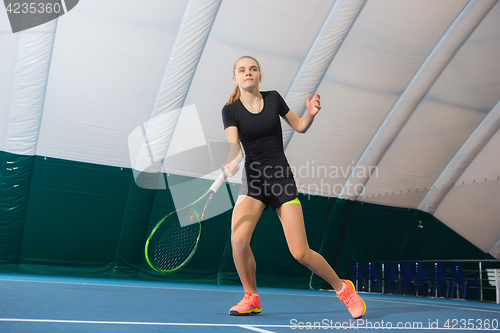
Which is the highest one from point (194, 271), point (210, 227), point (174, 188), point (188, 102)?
point (188, 102)

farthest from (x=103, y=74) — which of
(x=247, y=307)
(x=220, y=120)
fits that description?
(x=247, y=307)

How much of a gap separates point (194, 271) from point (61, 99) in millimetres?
4184

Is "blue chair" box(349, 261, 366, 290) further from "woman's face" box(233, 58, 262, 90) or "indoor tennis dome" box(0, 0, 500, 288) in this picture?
"woman's face" box(233, 58, 262, 90)

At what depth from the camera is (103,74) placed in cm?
694

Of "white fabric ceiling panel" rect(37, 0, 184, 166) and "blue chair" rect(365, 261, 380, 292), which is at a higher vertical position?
"white fabric ceiling panel" rect(37, 0, 184, 166)

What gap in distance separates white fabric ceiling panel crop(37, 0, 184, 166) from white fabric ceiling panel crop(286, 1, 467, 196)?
305 centimetres

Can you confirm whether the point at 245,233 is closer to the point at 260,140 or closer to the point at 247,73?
the point at 260,140

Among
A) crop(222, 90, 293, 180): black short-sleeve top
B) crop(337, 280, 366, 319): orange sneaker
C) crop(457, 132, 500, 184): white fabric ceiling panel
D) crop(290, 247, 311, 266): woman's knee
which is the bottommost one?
crop(337, 280, 366, 319): orange sneaker

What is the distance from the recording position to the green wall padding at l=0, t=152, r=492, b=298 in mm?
7547

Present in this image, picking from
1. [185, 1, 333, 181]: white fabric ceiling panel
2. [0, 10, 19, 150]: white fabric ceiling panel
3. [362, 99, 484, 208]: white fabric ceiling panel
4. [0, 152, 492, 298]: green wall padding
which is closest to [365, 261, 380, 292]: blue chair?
[0, 152, 492, 298]: green wall padding

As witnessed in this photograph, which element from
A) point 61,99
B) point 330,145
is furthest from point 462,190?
point 61,99

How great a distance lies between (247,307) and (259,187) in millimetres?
744

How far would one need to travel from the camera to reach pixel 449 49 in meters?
7.45

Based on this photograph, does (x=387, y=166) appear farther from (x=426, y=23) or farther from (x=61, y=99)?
(x=61, y=99)
